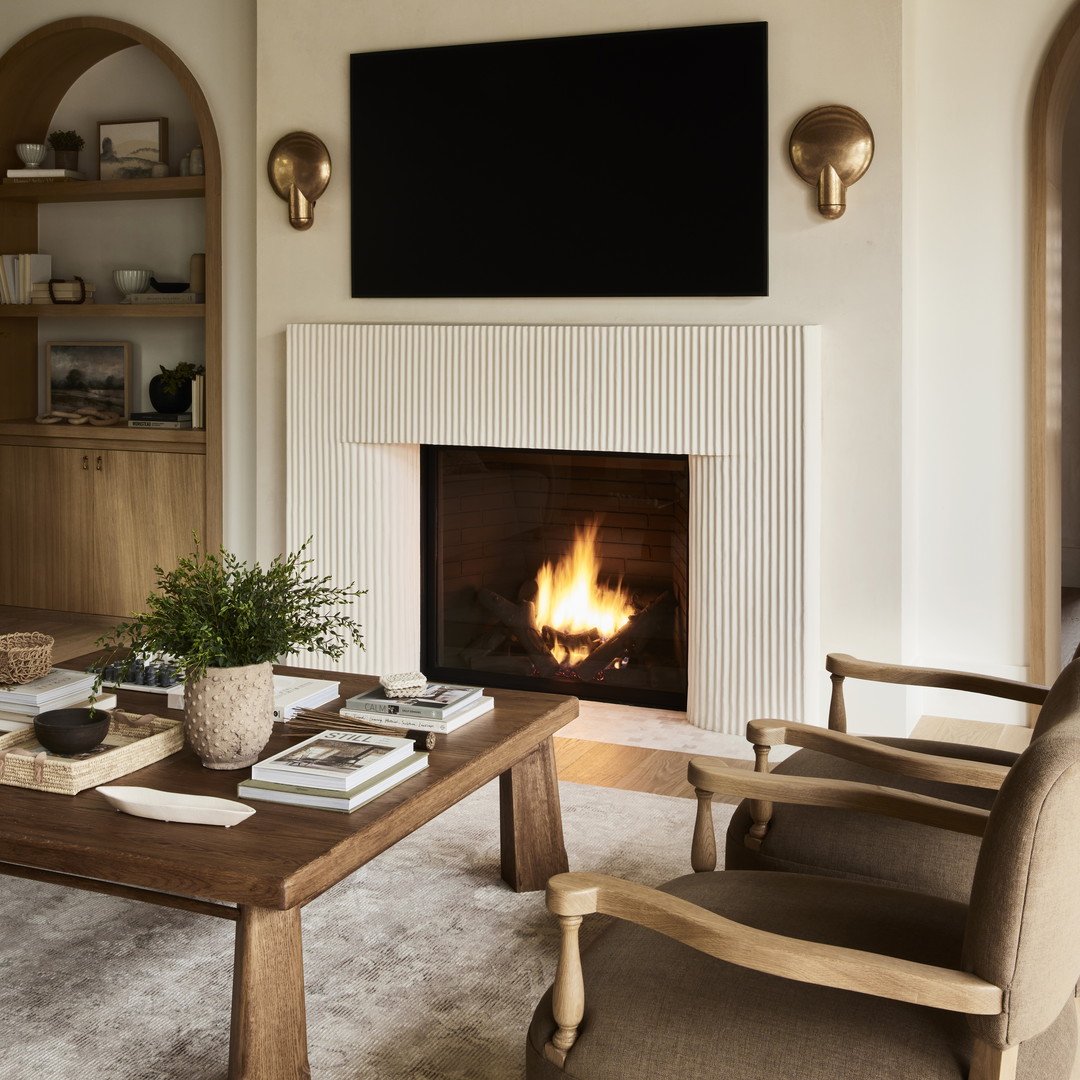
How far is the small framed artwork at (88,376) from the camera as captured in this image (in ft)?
18.7

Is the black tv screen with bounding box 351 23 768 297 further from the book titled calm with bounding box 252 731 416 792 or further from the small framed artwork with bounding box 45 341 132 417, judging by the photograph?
the book titled calm with bounding box 252 731 416 792

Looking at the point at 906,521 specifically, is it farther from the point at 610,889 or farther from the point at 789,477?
the point at 610,889

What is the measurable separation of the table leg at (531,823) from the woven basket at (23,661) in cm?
105

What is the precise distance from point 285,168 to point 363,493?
1240 millimetres

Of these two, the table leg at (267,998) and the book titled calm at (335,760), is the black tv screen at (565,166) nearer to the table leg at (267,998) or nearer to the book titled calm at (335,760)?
the book titled calm at (335,760)

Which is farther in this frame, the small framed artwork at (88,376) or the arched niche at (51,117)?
the small framed artwork at (88,376)

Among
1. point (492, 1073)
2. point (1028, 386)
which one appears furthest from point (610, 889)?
point (1028, 386)

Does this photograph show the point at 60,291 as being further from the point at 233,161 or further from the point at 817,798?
the point at 817,798

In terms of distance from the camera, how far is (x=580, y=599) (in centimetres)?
465

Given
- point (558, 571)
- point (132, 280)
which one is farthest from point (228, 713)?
point (132, 280)

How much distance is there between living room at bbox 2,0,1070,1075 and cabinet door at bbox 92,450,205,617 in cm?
129

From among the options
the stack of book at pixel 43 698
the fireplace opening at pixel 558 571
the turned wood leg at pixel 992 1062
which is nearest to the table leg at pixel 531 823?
the stack of book at pixel 43 698

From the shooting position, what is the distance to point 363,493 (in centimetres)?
461

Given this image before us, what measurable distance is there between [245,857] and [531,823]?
108 centimetres
